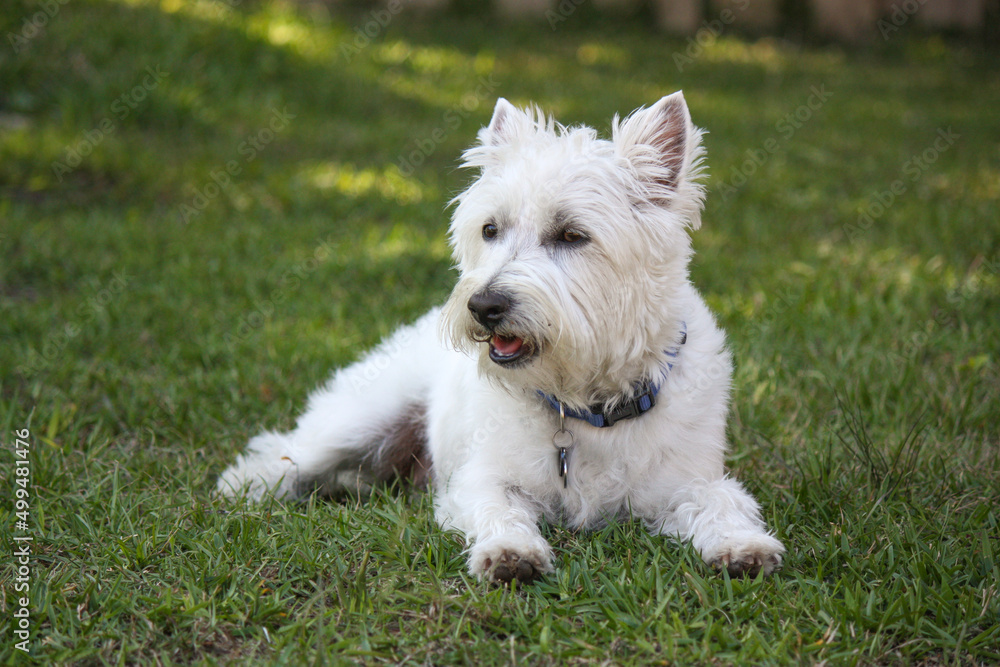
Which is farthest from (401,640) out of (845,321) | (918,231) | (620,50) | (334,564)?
(620,50)

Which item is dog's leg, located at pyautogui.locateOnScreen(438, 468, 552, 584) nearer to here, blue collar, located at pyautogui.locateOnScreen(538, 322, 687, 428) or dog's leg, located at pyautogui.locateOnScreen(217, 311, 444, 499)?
blue collar, located at pyautogui.locateOnScreen(538, 322, 687, 428)

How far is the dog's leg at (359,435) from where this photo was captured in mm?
3766

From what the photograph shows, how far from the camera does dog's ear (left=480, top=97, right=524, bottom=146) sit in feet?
10.2

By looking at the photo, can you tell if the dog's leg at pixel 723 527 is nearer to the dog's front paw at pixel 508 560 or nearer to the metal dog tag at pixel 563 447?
the metal dog tag at pixel 563 447

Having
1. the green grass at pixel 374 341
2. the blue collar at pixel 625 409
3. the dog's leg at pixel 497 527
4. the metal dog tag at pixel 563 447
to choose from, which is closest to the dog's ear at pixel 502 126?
the blue collar at pixel 625 409

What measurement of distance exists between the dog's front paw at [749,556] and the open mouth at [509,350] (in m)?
0.88

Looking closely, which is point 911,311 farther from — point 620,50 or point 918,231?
point 620,50

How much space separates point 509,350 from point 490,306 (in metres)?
0.18

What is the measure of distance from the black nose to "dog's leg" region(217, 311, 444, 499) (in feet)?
3.59

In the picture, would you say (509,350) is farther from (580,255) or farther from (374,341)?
(374,341)

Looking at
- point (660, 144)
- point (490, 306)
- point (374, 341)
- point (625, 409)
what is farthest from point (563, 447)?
point (374, 341)

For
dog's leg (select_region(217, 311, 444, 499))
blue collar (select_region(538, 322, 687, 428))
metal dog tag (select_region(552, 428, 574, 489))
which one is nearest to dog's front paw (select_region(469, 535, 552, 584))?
metal dog tag (select_region(552, 428, 574, 489))

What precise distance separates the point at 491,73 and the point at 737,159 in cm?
416

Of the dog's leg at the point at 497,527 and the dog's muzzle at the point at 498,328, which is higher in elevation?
the dog's muzzle at the point at 498,328
